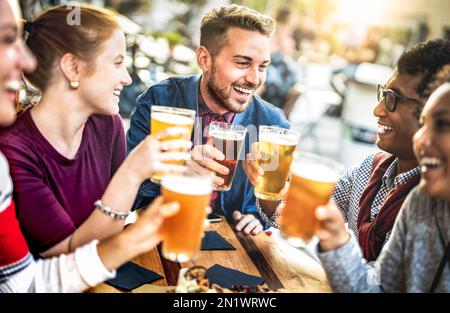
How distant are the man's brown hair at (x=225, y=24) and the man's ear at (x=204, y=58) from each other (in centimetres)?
3

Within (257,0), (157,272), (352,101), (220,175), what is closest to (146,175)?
(157,272)

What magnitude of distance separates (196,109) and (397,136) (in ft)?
3.74

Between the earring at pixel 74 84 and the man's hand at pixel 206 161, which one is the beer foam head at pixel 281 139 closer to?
the man's hand at pixel 206 161

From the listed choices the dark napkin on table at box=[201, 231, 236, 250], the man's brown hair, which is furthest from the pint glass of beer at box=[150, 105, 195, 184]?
the man's brown hair

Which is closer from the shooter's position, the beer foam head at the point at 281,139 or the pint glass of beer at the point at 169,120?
the pint glass of beer at the point at 169,120

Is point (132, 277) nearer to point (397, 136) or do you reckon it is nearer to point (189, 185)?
point (189, 185)

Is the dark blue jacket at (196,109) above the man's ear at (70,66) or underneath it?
underneath

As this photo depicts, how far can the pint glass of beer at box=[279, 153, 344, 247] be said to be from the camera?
4.23 feet

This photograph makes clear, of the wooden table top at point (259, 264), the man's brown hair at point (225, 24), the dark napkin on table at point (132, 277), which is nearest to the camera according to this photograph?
the dark napkin on table at point (132, 277)

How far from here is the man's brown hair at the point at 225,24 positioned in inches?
103

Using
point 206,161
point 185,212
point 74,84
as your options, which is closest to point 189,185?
point 185,212

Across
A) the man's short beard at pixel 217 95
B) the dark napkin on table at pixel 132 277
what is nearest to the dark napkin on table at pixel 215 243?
the dark napkin on table at pixel 132 277

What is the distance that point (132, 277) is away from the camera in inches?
59.9

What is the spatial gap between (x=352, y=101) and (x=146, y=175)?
5.20 m
